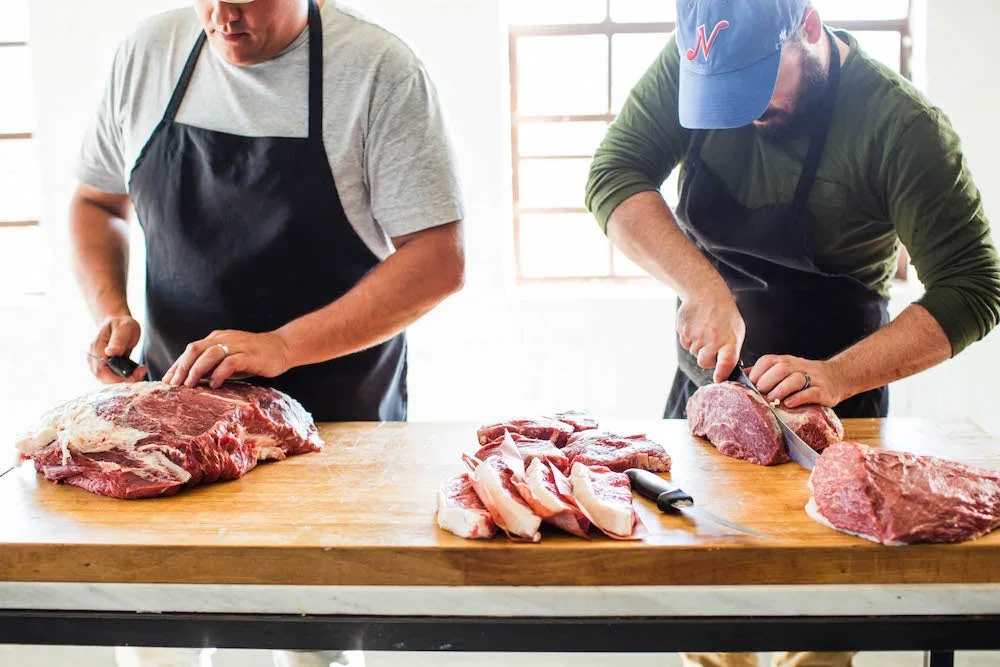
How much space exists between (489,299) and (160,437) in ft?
12.6

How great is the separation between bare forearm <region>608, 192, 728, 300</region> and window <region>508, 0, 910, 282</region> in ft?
11.1

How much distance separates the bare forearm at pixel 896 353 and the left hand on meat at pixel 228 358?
1.47 metres

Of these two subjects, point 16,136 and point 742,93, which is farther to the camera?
point 16,136

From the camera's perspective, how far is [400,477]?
215 centimetres

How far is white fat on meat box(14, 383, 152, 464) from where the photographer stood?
2.12 m

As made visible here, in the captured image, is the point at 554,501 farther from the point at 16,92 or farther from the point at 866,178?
the point at 16,92

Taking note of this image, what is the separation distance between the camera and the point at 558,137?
614cm

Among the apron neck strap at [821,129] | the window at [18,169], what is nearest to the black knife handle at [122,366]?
the apron neck strap at [821,129]

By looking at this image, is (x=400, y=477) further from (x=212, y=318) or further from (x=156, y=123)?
(x=156, y=123)

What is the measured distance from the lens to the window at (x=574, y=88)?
5.87m

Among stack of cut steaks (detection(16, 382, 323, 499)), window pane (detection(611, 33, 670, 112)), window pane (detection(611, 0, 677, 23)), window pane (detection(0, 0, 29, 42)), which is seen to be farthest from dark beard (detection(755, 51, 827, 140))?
window pane (detection(0, 0, 29, 42))

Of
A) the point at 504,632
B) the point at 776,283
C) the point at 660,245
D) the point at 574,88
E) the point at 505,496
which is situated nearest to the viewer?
the point at 504,632

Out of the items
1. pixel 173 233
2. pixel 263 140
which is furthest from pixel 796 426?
pixel 173 233

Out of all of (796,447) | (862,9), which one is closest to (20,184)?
(862,9)
